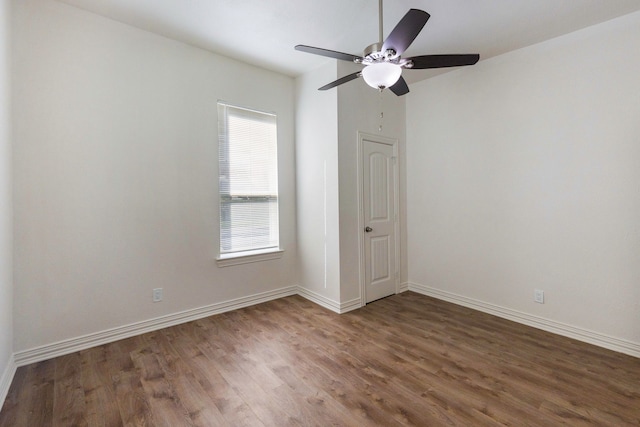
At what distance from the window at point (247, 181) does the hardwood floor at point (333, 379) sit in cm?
99

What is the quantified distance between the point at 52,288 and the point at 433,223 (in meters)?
4.00

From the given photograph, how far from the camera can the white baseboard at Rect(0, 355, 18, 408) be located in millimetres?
1932

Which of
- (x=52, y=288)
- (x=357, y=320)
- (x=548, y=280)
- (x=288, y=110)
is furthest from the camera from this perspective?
(x=288, y=110)

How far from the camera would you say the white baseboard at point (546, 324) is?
251 centimetres

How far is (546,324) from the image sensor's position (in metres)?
2.92

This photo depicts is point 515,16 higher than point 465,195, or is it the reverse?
point 515,16

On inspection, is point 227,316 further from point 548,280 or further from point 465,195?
point 548,280

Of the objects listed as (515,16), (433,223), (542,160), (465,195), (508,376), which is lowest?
(508,376)

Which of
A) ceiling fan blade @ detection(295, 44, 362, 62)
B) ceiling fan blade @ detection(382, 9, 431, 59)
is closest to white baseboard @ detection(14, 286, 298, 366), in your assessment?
ceiling fan blade @ detection(295, 44, 362, 62)

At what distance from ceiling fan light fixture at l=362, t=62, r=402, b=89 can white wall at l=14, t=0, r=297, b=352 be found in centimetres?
205

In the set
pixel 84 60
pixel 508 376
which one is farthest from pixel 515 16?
pixel 84 60

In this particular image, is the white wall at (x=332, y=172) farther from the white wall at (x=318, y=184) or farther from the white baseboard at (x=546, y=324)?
the white baseboard at (x=546, y=324)

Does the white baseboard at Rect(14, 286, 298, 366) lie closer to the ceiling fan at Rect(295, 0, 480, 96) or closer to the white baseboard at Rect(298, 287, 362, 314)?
the white baseboard at Rect(298, 287, 362, 314)

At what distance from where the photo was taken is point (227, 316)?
328cm
